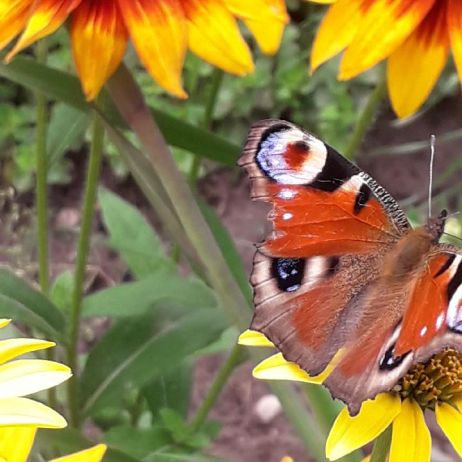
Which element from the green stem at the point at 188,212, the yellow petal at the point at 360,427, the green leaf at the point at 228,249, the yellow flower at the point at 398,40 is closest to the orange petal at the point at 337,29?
the yellow flower at the point at 398,40

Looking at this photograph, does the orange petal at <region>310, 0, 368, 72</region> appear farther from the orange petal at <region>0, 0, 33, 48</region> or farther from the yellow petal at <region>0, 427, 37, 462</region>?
the yellow petal at <region>0, 427, 37, 462</region>

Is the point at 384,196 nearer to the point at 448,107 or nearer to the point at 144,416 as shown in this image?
the point at 144,416

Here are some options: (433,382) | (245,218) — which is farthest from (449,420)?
(245,218)

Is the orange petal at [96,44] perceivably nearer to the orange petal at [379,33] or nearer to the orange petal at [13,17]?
the orange petal at [13,17]

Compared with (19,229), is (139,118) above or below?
above

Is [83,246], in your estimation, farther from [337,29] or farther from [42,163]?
[337,29]

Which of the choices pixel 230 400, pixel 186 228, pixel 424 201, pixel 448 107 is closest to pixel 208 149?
pixel 186 228

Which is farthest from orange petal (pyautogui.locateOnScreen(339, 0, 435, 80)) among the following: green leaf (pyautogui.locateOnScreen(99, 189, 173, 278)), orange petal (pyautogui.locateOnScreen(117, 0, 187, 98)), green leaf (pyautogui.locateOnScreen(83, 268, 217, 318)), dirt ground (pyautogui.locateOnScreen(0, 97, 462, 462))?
dirt ground (pyautogui.locateOnScreen(0, 97, 462, 462))
